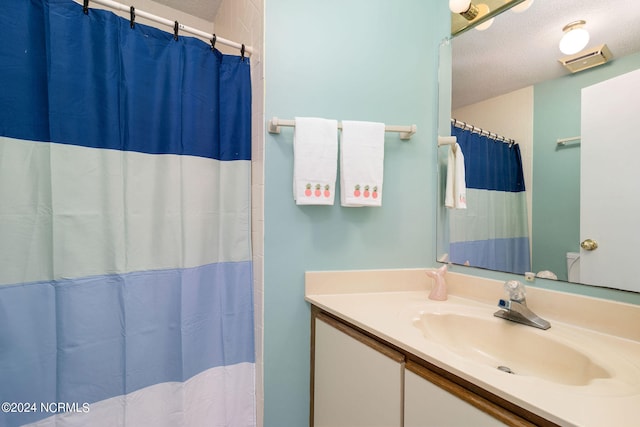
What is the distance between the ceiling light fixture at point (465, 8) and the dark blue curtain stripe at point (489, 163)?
1.55ft

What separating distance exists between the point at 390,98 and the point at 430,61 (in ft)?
0.96

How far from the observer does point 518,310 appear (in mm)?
1004

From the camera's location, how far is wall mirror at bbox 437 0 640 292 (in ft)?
3.02

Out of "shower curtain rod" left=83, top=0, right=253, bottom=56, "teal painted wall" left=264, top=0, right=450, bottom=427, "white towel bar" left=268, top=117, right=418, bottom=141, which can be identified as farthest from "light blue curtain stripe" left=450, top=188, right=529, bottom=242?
"shower curtain rod" left=83, top=0, right=253, bottom=56

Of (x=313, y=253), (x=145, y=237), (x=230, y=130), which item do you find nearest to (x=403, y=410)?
(x=313, y=253)

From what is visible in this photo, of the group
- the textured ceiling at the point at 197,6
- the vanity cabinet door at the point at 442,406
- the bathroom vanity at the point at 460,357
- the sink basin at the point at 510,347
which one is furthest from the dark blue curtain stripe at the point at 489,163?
the textured ceiling at the point at 197,6

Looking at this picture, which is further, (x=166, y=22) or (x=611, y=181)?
(x=166, y=22)

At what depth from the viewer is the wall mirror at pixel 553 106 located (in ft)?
3.02

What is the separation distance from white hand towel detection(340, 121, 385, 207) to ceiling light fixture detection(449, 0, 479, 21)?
0.61 m

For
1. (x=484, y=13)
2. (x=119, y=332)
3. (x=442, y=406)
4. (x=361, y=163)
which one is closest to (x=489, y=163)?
(x=361, y=163)

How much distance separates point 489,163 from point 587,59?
0.43 metres

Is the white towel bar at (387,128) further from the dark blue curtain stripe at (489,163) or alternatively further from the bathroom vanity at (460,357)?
the bathroom vanity at (460,357)

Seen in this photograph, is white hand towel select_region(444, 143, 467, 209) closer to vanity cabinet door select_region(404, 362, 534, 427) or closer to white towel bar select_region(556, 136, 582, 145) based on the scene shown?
white towel bar select_region(556, 136, 582, 145)

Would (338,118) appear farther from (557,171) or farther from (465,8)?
(557,171)
